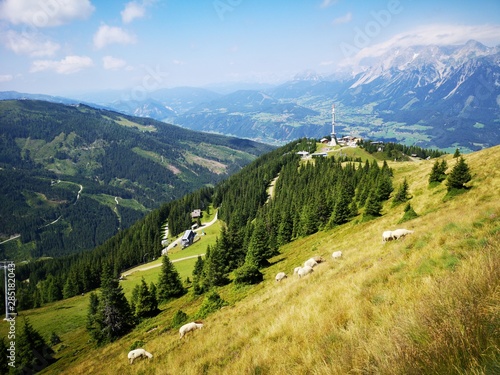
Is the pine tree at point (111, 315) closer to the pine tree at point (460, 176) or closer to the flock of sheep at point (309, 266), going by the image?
the flock of sheep at point (309, 266)

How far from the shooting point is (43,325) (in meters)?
68.8

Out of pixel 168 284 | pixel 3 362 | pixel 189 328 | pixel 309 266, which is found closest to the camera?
pixel 189 328

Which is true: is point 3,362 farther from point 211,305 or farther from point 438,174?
point 438,174

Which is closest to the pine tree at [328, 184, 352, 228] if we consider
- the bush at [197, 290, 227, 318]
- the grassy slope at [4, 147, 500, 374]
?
the bush at [197, 290, 227, 318]

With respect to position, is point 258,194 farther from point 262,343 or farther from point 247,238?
point 262,343

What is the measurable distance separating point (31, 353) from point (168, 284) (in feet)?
79.4

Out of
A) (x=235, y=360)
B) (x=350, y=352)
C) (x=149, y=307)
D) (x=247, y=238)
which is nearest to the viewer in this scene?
(x=350, y=352)

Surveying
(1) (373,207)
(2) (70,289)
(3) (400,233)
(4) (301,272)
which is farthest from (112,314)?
(2) (70,289)

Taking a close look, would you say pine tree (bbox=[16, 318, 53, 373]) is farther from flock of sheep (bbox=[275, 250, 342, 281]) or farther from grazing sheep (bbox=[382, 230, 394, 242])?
grazing sheep (bbox=[382, 230, 394, 242])

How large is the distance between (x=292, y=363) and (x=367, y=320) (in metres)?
2.44

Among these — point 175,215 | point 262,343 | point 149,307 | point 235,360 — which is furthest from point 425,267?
point 175,215

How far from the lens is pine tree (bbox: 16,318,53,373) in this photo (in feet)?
150

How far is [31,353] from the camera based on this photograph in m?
46.1

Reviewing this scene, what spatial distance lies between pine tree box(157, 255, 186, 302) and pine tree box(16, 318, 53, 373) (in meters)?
20.6
